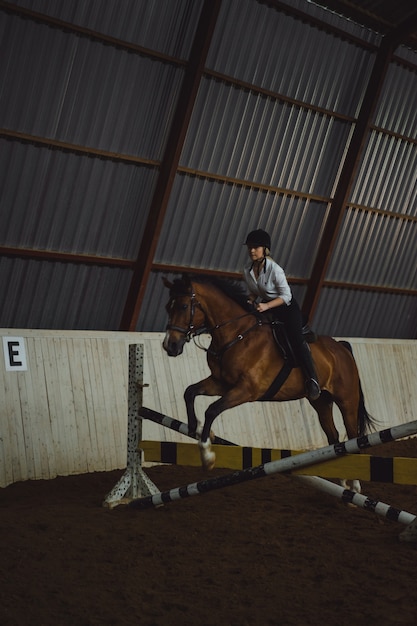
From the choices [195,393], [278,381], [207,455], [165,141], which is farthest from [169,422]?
[165,141]

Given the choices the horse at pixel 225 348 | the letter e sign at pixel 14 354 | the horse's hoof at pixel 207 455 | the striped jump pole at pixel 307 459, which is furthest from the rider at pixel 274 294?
the letter e sign at pixel 14 354

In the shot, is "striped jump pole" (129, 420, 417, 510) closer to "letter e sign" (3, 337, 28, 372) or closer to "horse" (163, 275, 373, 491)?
"horse" (163, 275, 373, 491)

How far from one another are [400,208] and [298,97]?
346cm

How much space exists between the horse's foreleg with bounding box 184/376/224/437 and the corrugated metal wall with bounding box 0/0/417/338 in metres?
3.40

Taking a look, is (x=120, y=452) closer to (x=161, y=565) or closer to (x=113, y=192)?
(x=113, y=192)

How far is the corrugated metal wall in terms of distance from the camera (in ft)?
27.6

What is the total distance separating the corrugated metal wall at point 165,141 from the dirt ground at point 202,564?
A: 135 inches

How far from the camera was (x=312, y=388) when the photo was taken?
284 inches

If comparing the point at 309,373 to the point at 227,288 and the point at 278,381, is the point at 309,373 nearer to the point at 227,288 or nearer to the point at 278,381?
the point at 278,381

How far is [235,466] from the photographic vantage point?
18.7ft

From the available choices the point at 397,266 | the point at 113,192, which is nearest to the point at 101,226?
the point at 113,192

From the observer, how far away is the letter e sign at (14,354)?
26.0ft

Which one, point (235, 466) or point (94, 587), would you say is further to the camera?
point (235, 466)

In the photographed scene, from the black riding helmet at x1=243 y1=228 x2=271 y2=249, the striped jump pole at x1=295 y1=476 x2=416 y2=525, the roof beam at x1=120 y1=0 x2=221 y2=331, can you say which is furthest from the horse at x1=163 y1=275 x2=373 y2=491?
the roof beam at x1=120 y1=0 x2=221 y2=331
